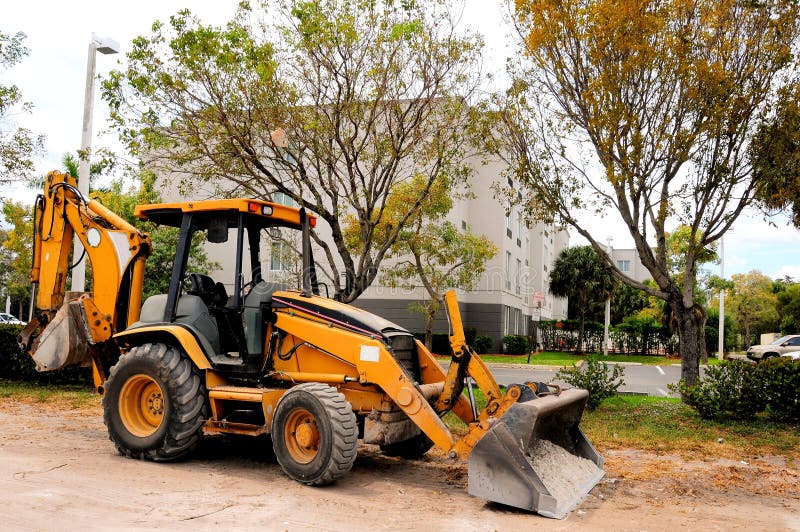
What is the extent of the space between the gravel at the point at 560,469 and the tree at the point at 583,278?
1377 inches

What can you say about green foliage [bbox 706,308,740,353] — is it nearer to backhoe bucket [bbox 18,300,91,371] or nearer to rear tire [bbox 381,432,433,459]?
rear tire [bbox 381,432,433,459]

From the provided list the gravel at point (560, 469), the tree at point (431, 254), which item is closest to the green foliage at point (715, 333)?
the tree at point (431, 254)

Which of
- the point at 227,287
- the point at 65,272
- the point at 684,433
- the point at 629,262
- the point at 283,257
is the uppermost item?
the point at 629,262

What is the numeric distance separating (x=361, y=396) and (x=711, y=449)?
546 cm

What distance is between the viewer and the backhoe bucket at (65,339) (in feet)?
29.8

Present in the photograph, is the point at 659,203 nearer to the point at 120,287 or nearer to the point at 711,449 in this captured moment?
the point at 711,449

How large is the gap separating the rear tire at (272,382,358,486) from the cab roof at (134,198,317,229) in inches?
90.4

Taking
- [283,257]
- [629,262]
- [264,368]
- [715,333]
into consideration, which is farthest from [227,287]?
[629,262]

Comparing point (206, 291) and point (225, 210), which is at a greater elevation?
point (225, 210)

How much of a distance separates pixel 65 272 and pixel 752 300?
59.4 metres

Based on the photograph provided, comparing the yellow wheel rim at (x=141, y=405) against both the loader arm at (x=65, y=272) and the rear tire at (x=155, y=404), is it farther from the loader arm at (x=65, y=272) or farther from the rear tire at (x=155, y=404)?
the loader arm at (x=65, y=272)

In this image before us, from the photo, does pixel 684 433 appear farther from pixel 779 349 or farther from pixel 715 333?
pixel 715 333

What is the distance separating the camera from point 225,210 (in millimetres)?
8477

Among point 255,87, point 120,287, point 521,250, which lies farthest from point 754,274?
point 120,287
